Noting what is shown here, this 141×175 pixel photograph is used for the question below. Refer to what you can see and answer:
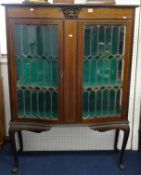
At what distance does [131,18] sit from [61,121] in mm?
1084

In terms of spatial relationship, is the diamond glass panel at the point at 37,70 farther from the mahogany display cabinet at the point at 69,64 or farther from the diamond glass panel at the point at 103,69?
the diamond glass panel at the point at 103,69

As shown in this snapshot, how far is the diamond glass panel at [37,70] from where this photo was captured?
7.11 feet

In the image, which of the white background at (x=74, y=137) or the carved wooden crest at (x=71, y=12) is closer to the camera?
the carved wooden crest at (x=71, y=12)

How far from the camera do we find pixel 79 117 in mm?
2330

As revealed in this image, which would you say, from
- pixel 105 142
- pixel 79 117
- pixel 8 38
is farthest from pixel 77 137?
pixel 8 38

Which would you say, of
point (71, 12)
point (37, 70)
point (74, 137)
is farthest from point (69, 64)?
point (74, 137)

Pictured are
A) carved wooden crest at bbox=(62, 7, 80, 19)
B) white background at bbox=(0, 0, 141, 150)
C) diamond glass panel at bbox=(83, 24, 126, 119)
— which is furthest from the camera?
white background at bbox=(0, 0, 141, 150)

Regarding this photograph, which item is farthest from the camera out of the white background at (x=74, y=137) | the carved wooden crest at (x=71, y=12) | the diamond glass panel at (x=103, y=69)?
the white background at (x=74, y=137)

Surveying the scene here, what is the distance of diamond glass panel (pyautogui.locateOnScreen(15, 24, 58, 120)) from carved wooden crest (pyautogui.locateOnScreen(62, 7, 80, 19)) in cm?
14

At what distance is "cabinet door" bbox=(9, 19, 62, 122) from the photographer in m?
2.15

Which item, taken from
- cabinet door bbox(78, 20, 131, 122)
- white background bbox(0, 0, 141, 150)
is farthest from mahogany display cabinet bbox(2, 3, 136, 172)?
white background bbox(0, 0, 141, 150)

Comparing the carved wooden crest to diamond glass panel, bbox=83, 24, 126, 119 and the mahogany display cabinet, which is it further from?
diamond glass panel, bbox=83, 24, 126, 119

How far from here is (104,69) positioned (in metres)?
2.28

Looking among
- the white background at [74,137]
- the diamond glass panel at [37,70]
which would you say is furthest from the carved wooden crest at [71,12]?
the white background at [74,137]
